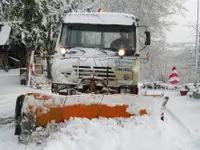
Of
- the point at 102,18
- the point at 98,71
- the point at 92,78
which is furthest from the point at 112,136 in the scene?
the point at 102,18

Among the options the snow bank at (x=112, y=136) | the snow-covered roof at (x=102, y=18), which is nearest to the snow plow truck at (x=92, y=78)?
the snow-covered roof at (x=102, y=18)

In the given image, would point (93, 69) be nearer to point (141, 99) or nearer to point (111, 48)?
point (111, 48)

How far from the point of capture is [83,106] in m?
4.86

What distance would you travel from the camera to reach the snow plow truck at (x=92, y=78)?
191 inches

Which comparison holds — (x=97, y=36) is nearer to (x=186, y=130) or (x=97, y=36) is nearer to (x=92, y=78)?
(x=92, y=78)

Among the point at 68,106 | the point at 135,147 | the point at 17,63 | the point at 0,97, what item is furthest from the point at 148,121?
the point at 17,63

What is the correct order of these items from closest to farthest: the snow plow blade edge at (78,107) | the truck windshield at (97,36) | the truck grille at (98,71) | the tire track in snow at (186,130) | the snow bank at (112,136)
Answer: the snow bank at (112,136) < the tire track in snow at (186,130) < the snow plow blade edge at (78,107) < the truck grille at (98,71) < the truck windshield at (97,36)

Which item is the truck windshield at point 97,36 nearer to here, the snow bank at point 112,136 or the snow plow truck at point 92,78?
the snow plow truck at point 92,78

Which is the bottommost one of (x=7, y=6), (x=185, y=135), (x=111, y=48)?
(x=185, y=135)

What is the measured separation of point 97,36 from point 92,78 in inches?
57.3

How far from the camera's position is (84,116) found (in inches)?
191

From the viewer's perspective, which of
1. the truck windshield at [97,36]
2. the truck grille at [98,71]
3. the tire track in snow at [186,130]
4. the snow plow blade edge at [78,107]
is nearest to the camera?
the tire track in snow at [186,130]

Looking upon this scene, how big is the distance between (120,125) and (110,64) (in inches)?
69.4

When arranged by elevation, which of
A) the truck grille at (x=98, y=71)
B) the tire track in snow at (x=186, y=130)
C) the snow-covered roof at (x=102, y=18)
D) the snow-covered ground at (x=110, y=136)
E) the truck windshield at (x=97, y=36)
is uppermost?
the snow-covered roof at (x=102, y=18)
